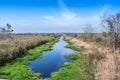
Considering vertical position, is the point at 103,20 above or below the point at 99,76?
above

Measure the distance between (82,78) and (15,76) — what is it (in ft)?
23.1

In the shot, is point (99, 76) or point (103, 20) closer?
point (99, 76)

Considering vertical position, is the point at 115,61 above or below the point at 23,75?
above

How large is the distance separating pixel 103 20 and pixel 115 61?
132 feet

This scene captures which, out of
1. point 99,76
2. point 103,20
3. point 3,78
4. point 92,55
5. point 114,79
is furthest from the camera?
point 103,20

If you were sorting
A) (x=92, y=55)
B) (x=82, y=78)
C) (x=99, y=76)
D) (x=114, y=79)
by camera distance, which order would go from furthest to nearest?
1. (x=92, y=55)
2. (x=82, y=78)
3. (x=99, y=76)
4. (x=114, y=79)

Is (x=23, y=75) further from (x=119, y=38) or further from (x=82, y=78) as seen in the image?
(x=119, y=38)

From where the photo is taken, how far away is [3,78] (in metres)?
23.5

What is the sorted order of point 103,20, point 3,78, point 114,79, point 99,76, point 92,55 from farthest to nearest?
point 103,20 → point 92,55 → point 3,78 → point 99,76 → point 114,79

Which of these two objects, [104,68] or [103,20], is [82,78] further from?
[103,20]

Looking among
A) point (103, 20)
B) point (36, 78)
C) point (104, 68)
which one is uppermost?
point (103, 20)

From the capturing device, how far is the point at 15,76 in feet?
79.8

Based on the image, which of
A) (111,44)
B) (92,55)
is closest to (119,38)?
(111,44)

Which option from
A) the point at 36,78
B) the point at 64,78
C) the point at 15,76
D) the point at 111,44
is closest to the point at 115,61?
the point at 64,78
